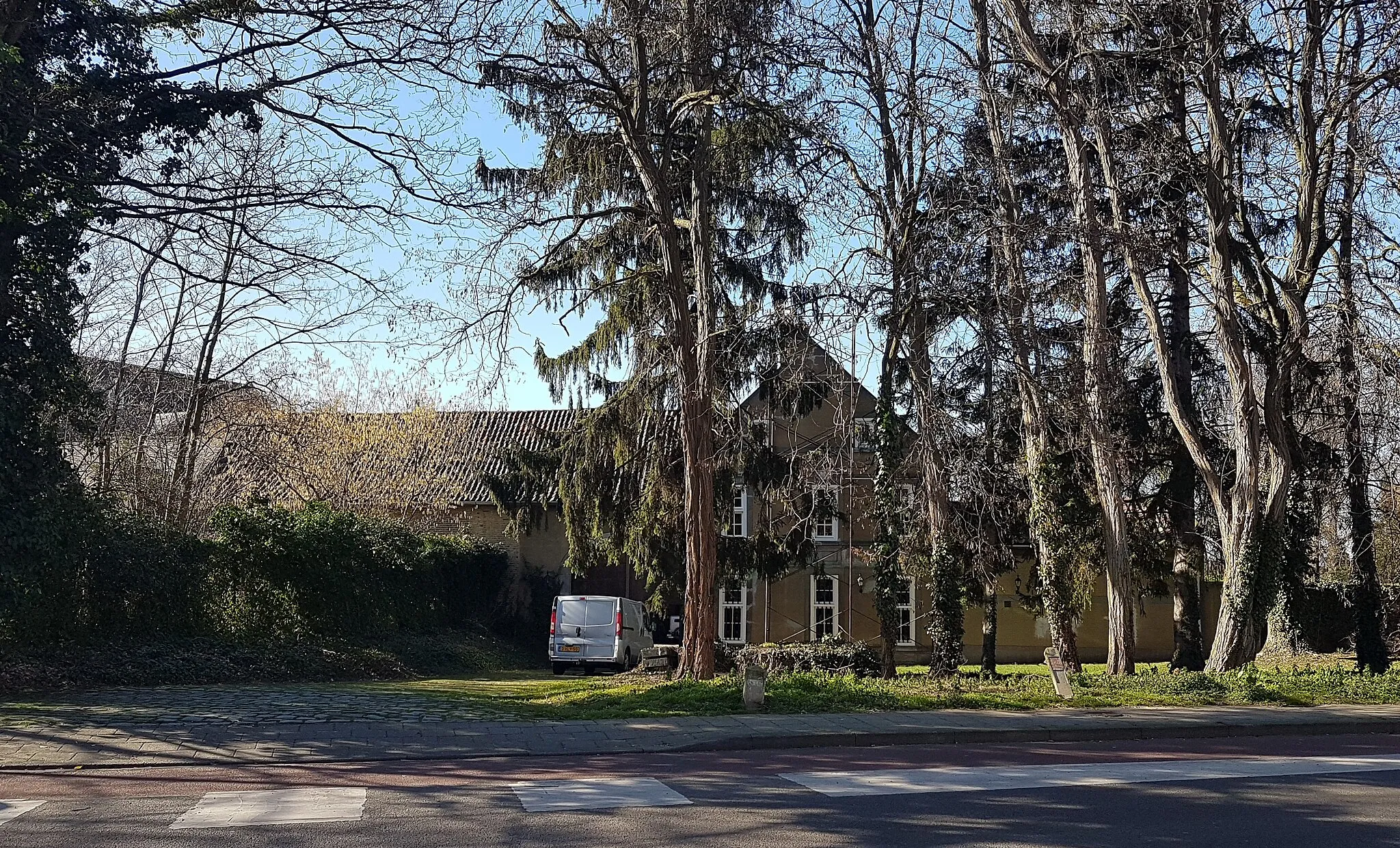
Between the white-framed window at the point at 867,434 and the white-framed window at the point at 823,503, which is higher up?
the white-framed window at the point at 867,434

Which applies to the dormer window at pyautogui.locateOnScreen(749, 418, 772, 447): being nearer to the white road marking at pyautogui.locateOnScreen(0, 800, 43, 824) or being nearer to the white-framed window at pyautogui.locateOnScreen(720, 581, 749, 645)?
the white road marking at pyautogui.locateOnScreen(0, 800, 43, 824)

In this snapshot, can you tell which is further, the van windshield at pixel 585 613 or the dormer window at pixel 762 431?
the van windshield at pixel 585 613

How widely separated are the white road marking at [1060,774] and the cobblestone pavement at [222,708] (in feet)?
19.6

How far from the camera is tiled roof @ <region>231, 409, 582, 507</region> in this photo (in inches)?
1316

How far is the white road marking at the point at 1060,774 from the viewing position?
31.6 ft

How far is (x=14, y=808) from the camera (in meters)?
8.56

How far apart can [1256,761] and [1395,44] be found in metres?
13.7

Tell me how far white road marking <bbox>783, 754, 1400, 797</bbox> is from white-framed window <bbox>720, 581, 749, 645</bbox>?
2686cm

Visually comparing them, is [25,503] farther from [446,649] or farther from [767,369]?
[446,649]

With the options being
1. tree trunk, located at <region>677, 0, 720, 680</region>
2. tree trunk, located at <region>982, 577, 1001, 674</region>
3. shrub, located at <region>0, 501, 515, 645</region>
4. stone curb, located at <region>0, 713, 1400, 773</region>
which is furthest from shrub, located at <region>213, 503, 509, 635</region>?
tree trunk, located at <region>982, 577, 1001, 674</region>

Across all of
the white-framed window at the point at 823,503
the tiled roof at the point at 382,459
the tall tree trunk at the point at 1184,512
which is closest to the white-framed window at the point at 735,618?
the tiled roof at the point at 382,459

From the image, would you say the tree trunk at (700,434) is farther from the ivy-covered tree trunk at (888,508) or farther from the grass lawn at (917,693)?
the ivy-covered tree trunk at (888,508)

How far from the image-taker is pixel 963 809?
8562 mm

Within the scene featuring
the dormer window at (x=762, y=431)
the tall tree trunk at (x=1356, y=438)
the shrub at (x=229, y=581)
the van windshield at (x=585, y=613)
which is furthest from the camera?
the van windshield at (x=585, y=613)
